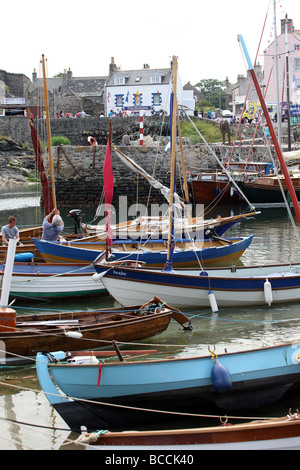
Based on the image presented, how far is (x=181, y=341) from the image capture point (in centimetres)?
1062

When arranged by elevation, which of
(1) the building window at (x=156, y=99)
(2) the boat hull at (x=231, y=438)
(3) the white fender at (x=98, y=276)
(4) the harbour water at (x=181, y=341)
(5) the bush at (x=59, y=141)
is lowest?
(4) the harbour water at (x=181, y=341)

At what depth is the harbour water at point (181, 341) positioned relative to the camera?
7.12 meters

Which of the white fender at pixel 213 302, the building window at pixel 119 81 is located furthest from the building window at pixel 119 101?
the white fender at pixel 213 302

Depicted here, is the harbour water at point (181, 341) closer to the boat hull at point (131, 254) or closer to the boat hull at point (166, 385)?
the boat hull at point (166, 385)

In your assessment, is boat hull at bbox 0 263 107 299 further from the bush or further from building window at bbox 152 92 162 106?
building window at bbox 152 92 162 106

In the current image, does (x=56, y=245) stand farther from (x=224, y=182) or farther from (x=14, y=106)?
(x=14, y=106)

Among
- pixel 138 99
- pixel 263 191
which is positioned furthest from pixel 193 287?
pixel 138 99

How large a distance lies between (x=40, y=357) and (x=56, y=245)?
8.28 metres

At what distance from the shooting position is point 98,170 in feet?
113

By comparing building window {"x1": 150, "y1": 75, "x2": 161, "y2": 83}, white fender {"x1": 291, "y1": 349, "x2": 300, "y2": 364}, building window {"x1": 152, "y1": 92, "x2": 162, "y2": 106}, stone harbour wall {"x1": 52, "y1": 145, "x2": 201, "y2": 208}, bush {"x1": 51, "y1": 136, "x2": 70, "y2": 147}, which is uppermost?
building window {"x1": 150, "y1": 75, "x2": 161, "y2": 83}

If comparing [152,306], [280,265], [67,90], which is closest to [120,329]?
[152,306]

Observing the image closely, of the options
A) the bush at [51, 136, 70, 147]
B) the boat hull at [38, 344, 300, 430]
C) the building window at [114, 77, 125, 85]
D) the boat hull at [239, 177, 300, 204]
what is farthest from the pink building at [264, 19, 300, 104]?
the boat hull at [38, 344, 300, 430]

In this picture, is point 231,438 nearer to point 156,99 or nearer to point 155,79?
point 156,99

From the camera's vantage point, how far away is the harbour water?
7.12 m
